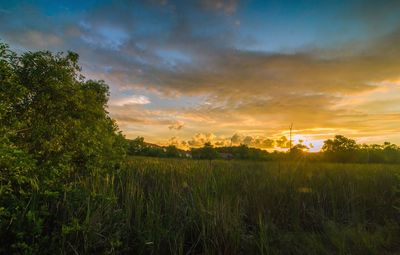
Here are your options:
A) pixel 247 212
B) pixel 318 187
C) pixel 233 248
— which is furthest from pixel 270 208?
pixel 318 187

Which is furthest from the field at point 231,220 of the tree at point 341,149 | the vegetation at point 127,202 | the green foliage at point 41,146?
the tree at point 341,149

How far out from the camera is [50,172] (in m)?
5.48

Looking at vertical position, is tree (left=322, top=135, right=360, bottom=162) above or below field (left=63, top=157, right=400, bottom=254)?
above

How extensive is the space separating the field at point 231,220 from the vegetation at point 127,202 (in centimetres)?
2

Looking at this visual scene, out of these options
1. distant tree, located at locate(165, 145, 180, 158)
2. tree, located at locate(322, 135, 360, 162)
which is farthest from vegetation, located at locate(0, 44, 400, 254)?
distant tree, located at locate(165, 145, 180, 158)

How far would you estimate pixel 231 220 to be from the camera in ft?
15.6

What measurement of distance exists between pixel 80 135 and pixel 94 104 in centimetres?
188

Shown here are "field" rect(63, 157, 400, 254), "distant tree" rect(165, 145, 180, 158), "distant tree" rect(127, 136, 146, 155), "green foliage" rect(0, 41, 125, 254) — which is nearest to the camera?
"green foliage" rect(0, 41, 125, 254)

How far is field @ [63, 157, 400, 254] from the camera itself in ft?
14.8

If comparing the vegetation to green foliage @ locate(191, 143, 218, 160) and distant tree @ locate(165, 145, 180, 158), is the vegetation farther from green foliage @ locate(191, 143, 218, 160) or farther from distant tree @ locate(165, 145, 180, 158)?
distant tree @ locate(165, 145, 180, 158)

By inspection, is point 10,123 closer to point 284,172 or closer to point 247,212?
point 247,212

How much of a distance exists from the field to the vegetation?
0.9 inches

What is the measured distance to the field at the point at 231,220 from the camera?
450 centimetres

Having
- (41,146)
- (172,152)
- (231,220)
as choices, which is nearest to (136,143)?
(41,146)
